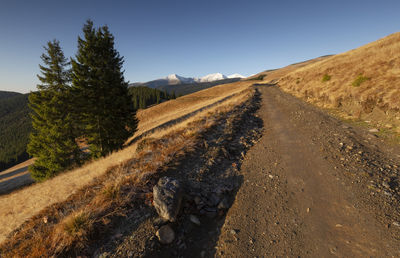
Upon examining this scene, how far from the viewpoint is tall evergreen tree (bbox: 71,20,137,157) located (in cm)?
1475

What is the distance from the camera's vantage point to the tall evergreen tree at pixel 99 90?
14750 mm

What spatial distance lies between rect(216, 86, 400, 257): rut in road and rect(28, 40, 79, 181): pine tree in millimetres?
17500

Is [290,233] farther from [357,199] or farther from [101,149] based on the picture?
[101,149]

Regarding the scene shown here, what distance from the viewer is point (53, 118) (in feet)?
47.6

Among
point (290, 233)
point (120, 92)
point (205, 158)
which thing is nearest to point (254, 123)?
point (205, 158)

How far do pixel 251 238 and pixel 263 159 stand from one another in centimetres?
332

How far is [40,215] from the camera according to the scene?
13.4 feet

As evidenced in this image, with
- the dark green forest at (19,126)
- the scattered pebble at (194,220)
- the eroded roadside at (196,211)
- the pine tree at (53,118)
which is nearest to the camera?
the eroded roadside at (196,211)

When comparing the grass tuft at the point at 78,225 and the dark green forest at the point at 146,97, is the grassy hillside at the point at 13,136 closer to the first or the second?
the dark green forest at the point at 146,97

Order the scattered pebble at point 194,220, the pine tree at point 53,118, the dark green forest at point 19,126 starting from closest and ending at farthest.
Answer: the scattered pebble at point 194,220
the pine tree at point 53,118
the dark green forest at point 19,126

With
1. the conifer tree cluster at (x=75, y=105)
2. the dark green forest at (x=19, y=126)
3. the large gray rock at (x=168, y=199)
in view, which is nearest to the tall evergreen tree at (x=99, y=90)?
the conifer tree cluster at (x=75, y=105)

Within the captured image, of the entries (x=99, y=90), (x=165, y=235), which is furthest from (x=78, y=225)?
(x=99, y=90)

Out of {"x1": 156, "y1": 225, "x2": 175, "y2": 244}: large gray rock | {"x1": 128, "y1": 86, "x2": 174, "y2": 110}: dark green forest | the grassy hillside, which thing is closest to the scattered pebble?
{"x1": 156, "y1": 225, "x2": 175, "y2": 244}: large gray rock

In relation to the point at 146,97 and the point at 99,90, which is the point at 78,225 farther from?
the point at 146,97
